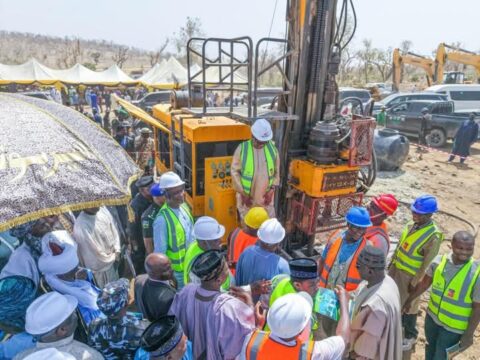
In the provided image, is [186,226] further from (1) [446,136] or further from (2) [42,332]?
(1) [446,136]

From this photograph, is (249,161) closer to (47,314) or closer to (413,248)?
(413,248)

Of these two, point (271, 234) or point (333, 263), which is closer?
point (271, 234)

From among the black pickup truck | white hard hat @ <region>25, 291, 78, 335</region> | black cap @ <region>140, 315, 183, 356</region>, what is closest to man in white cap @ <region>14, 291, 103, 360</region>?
white hard hat @ <region>25, 291, 78, 335</region>

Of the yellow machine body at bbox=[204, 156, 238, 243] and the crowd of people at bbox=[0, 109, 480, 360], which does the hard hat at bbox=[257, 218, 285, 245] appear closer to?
the crowd of people at bbox=[0, 109, 480, 360]

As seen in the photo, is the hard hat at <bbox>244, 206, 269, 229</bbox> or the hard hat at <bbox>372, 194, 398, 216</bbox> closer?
the hard hat at <bbox>244, 206, 269, 229</bbox>

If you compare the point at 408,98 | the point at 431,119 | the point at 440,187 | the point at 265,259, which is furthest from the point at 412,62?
the point at 265,259

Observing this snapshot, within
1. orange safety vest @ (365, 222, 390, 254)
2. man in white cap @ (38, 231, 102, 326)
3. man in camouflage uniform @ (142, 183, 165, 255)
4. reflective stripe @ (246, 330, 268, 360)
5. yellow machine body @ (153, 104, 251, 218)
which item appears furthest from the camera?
yellow machine body @ (153, 104, 251, 218)

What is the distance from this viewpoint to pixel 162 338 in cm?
183

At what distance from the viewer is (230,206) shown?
15.3 ft

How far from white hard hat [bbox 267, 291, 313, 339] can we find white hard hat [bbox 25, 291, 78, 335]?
1163 millimetres

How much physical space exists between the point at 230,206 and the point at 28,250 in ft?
8.01

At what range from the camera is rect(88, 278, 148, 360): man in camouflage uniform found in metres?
2.14

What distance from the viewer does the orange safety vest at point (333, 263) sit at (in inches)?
117

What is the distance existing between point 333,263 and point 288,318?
1.51 metres
